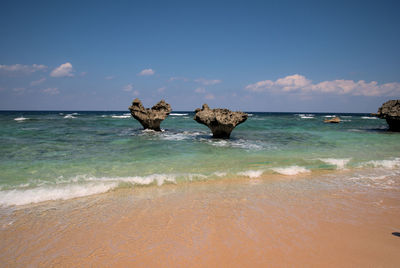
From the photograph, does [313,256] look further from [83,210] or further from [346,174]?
[346,174]

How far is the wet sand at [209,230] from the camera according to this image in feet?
9.12

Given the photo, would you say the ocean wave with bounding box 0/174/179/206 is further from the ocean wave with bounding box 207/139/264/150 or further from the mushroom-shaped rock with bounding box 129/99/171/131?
the mushroom-shaped rock with bounding box 129/99/171/131

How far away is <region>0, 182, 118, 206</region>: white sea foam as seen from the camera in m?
4.58

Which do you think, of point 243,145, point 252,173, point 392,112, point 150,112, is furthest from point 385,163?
point 392,112

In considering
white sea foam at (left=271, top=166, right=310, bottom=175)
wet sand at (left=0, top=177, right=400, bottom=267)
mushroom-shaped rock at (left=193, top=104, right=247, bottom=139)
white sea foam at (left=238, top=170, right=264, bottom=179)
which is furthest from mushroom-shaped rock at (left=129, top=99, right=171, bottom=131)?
wet sand at (left=0, top=177, right=400, bottom=267)

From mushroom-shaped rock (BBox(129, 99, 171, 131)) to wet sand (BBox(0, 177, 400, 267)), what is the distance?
559 inches

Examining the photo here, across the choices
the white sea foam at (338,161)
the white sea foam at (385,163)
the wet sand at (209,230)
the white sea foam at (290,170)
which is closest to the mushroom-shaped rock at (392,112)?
the white sea foam at (385,163)

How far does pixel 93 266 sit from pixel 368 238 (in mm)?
3623

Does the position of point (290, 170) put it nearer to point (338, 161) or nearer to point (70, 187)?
point (338, 161)

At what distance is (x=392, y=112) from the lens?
66.7 ft

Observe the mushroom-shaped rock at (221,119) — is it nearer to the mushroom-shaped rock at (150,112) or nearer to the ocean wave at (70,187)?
the mushroom-shaped rock at (150,112)

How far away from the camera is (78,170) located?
6.83 m

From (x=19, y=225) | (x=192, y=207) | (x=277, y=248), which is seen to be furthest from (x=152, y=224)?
(x=19, y=225)

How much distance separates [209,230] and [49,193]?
369 centimetres
